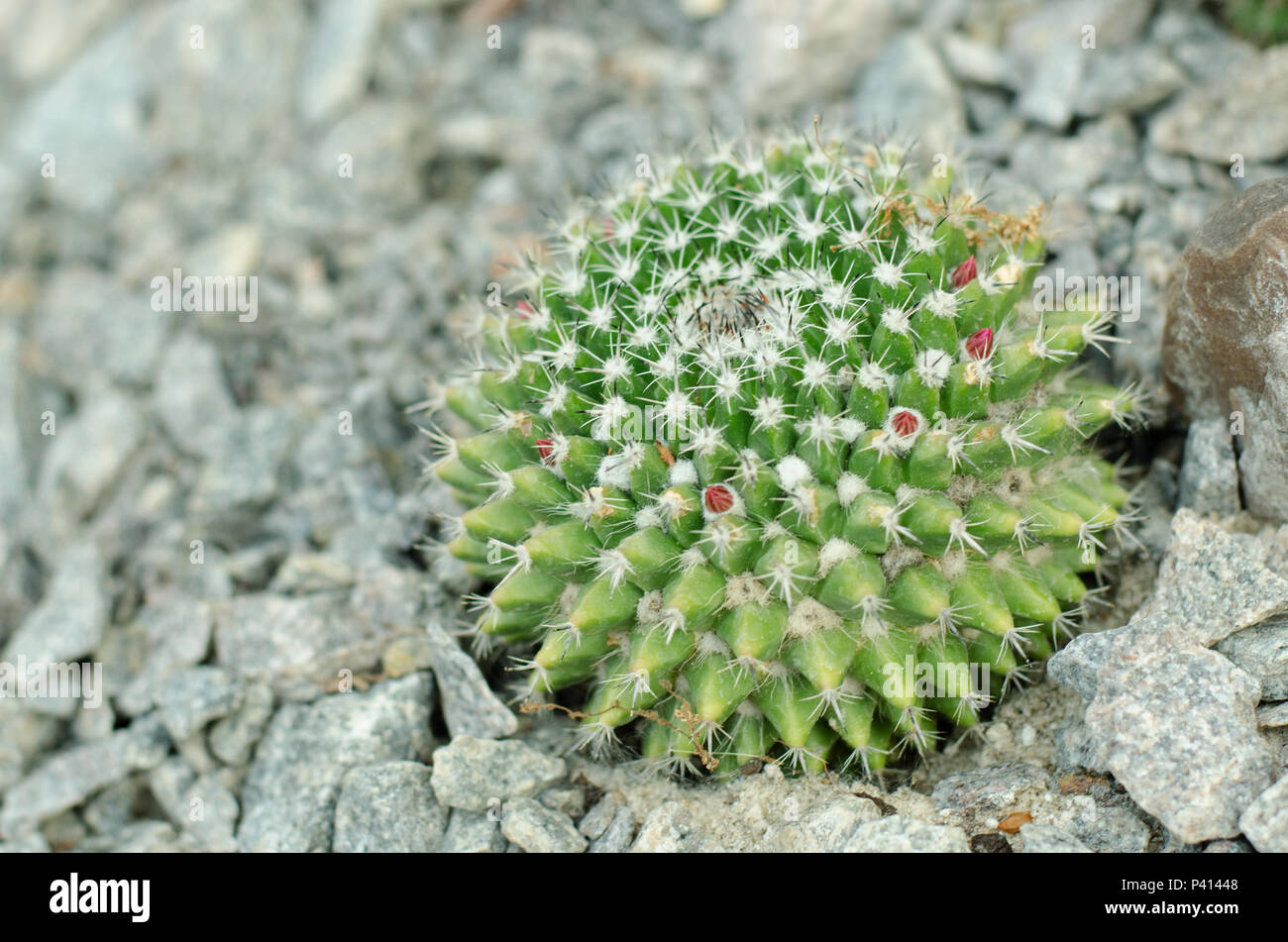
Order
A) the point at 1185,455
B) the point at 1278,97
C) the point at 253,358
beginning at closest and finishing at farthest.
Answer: the point at 1185,455 → the point at 1278,97 → the point at 253,358

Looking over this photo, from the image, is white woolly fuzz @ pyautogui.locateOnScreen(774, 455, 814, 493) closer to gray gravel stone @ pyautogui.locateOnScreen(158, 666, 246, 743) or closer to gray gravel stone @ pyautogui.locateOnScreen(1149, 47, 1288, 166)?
gray gravel stone @ pyautogui.locateOnScreen(158, 666, 246, 743)

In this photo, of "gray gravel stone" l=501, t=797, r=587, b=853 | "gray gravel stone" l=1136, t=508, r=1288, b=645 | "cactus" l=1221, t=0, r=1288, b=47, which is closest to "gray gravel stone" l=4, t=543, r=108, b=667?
"gray gravel stone" l=501, t=797, r=587, b=853

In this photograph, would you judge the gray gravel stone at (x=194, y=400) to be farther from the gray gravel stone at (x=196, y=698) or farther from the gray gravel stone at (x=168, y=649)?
the gray gravel stone at (x=196, y=698)

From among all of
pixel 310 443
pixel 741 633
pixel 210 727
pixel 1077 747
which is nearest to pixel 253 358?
pixel 310 443

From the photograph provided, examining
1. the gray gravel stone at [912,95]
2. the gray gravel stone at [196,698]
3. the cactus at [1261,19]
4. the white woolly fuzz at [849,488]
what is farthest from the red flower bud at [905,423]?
the cactus at [1261,19]

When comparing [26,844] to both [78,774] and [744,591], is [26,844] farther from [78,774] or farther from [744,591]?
[744,591]
